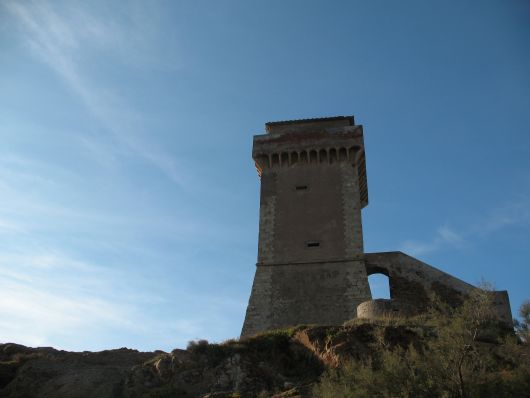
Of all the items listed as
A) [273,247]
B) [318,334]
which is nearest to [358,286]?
[273,247]

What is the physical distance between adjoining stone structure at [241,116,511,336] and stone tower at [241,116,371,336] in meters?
0.04

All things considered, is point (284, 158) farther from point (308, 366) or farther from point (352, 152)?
point (308, 366)

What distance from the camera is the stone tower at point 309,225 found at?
2322 cm

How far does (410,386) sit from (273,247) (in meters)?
13.5

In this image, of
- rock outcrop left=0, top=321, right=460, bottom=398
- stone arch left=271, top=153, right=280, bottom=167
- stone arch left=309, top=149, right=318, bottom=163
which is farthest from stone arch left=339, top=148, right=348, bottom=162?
rock outcrop left=0, top=321, right=460, bottom=398

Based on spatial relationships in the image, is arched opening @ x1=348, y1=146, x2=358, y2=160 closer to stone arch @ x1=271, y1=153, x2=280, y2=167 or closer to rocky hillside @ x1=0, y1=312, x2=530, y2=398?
stone arch @ x1=271, y1=153, x2=280, y2=167

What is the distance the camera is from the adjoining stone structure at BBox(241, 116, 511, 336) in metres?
23.1

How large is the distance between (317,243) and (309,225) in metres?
0.96

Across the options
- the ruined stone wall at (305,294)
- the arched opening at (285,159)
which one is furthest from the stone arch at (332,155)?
the ruined stone wall at (305,294)

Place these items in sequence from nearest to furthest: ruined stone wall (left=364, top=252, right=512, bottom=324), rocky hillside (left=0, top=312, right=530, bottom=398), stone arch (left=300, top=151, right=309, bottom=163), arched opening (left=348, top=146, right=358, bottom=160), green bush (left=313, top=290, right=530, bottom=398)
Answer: green bush (left=313, top=290, right=530, bottom=398), rocky hillside (left=0, top=312, right=530, bottom=398), ruined stone wall (left=364, top=252, right=512, bottom=324), arched opening (left=348, top=146, right=358, bottom=160), stone arch (left=300, top=151, right=309, bottom=163)

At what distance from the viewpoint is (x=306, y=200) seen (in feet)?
85.5

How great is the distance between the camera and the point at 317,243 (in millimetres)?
24828

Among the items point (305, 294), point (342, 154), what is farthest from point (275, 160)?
point (305, 294)

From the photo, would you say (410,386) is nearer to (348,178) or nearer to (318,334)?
(318,334)
